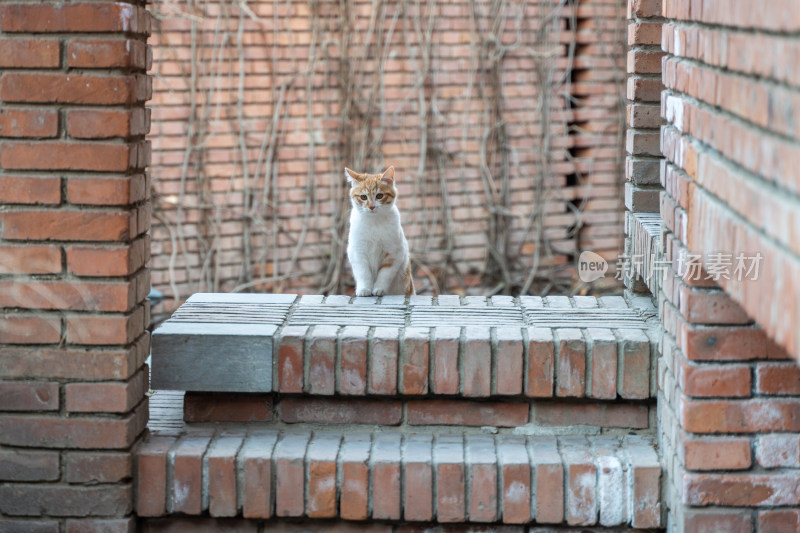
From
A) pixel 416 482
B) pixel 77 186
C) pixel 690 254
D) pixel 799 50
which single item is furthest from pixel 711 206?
pixel 77 186

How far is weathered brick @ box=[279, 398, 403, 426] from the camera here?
2.69m

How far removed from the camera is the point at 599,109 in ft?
21.6

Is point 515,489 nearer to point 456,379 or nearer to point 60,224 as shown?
point 456,379

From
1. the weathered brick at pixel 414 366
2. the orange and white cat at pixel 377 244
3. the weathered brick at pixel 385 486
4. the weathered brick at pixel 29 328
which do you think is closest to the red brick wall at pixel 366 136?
the orange and white cat at pixel 377 244

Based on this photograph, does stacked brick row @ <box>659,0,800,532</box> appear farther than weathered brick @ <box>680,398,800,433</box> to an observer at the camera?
No

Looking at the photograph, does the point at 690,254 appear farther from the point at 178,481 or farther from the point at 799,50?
the point at 178,481

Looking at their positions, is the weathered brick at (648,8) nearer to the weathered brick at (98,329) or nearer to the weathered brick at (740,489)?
the weathered brick at (740,489)

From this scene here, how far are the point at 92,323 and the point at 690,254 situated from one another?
4.81 ft

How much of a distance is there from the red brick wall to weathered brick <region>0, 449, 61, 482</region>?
138 inches

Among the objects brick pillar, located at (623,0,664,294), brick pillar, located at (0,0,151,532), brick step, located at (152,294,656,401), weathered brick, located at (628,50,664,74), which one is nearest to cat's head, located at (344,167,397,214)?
brick pillar, located at (623,0,664,294)

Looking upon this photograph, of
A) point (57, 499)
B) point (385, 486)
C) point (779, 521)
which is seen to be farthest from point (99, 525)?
point (779, 521)

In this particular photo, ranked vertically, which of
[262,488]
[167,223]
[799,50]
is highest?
[799,50]

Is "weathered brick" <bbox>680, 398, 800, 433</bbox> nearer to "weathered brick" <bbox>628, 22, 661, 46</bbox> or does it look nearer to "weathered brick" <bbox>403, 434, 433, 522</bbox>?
"weathered brick" <bbox>403, 434, 433, 522</bbox>

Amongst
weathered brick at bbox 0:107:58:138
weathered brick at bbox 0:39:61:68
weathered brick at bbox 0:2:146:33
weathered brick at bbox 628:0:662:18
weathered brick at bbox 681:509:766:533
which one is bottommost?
weathered brick at bbox 681:509:766:533
